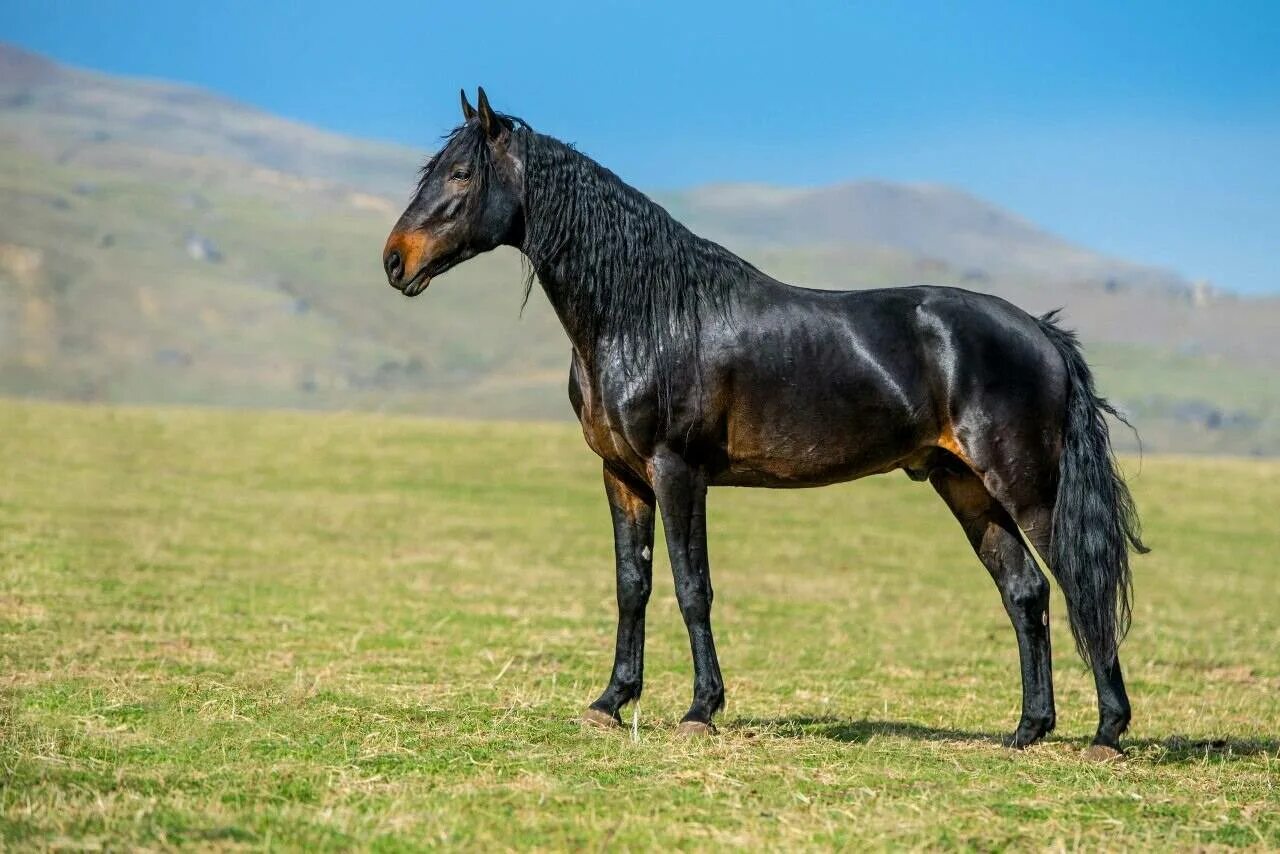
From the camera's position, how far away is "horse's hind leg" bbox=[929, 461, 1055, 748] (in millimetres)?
9484

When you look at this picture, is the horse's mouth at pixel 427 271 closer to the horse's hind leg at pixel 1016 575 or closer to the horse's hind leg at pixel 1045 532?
the horse's hind leg at pixel 1016 575

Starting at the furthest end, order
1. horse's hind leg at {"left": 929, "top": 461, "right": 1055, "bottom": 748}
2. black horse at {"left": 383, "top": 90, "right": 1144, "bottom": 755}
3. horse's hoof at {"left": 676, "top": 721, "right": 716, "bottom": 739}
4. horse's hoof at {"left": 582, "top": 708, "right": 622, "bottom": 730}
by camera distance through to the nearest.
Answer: horse's hind leg at {"left": 929, "top": 461, "right": 1055, "bottom": 748}, horse's hoof at {"left": 582, "top": 708, "right": 622, "bottom": 730}, black horse at {"left": 383, "top": 90, "right": 1144, "bottom": 755}, horse's hoof at {"left": 676, "top": 721, "right": 716, "bottom": 739}

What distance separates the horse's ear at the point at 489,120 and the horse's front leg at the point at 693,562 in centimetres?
220

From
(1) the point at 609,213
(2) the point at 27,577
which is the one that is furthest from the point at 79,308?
(1) the point at 609,213

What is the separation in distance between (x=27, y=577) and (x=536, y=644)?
634cm

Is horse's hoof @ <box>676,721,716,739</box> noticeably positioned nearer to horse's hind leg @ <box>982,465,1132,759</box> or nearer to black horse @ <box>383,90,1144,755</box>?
black horse @ <box>383,90,1144,755</box>

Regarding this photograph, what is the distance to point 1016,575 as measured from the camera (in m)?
9.57

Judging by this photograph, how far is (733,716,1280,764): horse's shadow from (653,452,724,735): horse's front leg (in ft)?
1.32

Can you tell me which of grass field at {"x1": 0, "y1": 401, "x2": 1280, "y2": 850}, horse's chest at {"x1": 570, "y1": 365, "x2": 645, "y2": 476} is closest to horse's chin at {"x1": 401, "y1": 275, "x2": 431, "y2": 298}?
horse's chest at {"x1": 570, "y1": 365, "x2": 645, "y2": 476}

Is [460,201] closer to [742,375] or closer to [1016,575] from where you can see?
[742,375]

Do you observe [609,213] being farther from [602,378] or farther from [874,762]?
[874,762]

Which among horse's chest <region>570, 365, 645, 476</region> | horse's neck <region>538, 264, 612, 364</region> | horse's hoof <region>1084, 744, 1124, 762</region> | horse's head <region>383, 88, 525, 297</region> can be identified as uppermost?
horse's head <region>383, 88, 525, 297</region>

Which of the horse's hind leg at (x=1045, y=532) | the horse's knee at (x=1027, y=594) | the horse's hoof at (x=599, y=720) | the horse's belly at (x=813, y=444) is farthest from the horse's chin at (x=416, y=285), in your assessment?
the horse's knee at (x=1027, y=594)

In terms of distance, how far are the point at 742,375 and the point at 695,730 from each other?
2.15 metres
